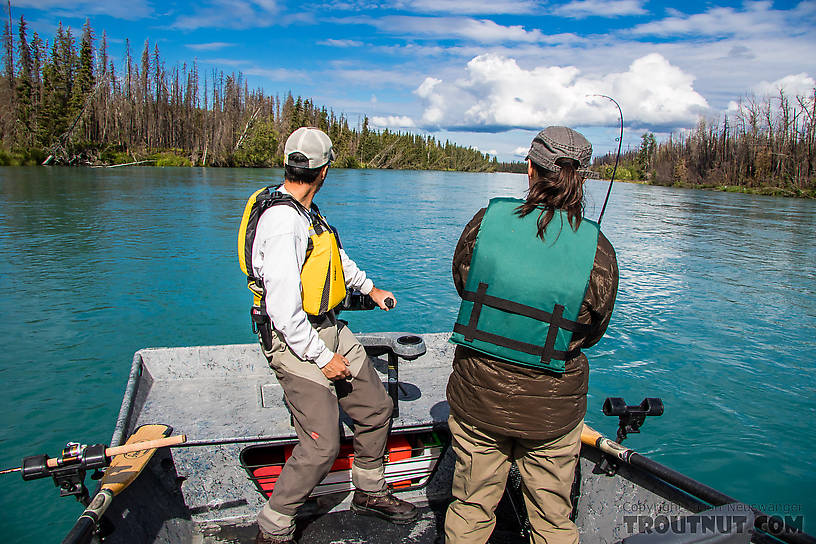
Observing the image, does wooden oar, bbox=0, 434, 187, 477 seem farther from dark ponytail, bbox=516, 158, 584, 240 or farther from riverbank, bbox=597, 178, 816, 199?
riverbank, bbox=597, 178, 816, 199

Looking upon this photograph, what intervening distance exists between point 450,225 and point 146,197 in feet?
51.8

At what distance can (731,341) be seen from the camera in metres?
9.05

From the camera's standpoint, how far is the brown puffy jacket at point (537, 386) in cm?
197

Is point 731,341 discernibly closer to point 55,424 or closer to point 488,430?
point 488,430

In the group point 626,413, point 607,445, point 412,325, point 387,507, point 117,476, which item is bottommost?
point 412,325

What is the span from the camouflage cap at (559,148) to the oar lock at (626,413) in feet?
4.53

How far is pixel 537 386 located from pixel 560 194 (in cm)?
76

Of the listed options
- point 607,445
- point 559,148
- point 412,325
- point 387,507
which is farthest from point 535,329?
point 412,325

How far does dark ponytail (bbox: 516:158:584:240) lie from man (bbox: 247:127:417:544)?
1120 mm

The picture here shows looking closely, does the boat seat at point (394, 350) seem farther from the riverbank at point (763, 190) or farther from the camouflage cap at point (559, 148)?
the riverbank at point (763, 190)

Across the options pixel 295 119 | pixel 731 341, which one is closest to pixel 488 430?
pixel 731 341

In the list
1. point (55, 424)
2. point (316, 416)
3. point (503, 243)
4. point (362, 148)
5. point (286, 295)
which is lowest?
point (55, 424)

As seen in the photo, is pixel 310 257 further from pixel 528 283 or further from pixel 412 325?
pixel 412 325

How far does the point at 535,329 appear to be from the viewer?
1960mm
